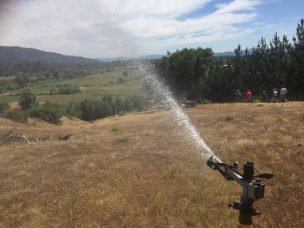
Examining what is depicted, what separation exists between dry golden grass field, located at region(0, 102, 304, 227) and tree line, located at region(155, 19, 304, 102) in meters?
35.5

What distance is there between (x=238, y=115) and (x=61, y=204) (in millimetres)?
23069

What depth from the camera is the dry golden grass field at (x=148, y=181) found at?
1702 cm

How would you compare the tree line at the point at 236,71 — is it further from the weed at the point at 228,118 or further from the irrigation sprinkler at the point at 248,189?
the irrigation sprinkler at the point at 248,189

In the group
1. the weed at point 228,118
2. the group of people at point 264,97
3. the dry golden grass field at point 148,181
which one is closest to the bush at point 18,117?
the group of people at point 264,97

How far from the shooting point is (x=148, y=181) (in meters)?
20.6

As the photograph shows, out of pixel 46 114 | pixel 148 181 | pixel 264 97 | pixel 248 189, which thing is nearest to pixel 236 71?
pixel 264 97

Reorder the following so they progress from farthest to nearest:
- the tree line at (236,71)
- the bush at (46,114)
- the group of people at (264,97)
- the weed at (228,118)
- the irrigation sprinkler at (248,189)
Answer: the bush at (46,114) < the tree line at (236,71) < the group of people at (264,97) < the weed at (228,118) < the irrigation sprinkler at (248,189)

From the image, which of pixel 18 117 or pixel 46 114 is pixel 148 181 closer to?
pixel 18 117

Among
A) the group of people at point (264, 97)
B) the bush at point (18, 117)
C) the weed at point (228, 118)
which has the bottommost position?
the bush at point (18, 117)

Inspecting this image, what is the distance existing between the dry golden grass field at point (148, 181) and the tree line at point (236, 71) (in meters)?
35.5

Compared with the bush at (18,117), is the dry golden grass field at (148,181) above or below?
above

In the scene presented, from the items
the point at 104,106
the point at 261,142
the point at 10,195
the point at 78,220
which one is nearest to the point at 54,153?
the point at 10,195

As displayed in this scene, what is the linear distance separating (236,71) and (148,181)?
192 ft

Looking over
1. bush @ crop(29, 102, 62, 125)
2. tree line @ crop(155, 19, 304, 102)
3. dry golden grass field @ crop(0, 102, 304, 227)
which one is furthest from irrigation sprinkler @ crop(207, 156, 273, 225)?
bush @ crop(29, 102, 62, 125)
